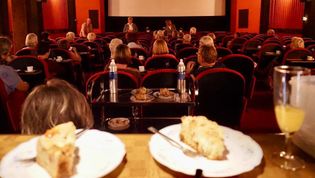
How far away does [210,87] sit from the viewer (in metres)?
3.49

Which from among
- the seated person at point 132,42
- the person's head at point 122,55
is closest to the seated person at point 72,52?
the seated person at point 132,42

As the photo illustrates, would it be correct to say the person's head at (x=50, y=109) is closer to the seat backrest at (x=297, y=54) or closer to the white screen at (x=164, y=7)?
the seat backrest at (x=297, y=54)

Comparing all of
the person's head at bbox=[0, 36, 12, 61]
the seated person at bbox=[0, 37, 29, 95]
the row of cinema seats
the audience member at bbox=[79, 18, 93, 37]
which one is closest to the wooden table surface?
the row of cinema seats

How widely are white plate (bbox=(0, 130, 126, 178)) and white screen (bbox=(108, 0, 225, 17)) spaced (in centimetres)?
1869

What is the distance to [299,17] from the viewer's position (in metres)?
14.1

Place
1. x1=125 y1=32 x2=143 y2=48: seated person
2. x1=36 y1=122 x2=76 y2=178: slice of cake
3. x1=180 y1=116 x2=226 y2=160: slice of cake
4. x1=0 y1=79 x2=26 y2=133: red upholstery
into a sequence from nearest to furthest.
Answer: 1. x1=36 y1=122 x2=76 y2=178: slice of cake
2. x1=180 y1=116 x2=226 y2=160: slice of cake
3. x1=0 y1=79 x2=26 y2=133: red upholstery
4. x1=125 y1=32 x2=143 y2=48: seated person

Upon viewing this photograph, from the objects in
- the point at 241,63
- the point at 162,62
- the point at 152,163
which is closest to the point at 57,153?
→ the point at 152,163

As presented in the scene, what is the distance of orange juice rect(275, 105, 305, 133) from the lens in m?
1.01

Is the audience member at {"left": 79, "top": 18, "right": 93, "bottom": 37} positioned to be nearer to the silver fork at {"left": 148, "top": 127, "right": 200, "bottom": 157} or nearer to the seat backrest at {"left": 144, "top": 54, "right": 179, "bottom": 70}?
the seat backrest at {"left": 144, "top": 54, "right": 179, "bottom": 70}

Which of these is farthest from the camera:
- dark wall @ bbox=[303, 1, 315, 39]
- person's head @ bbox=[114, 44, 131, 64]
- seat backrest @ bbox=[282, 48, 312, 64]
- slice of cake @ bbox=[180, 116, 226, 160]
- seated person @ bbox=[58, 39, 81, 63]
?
dark wall @ bbox=[303, 1, 315, 39]

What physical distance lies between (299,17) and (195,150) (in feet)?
47.8

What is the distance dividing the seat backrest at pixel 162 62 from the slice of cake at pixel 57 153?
14.2 feet

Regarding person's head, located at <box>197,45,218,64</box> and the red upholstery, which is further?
person's head, located at <box>197,45,218,64</box>

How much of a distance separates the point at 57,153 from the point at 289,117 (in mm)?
669
